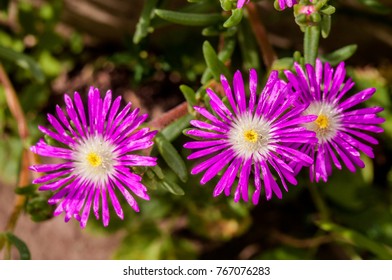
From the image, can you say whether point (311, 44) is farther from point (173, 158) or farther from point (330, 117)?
point (173, 158)

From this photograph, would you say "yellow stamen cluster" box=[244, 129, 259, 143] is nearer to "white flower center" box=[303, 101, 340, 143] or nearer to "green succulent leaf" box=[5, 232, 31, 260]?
"white flower center" box=[303, 101, 340, 143]

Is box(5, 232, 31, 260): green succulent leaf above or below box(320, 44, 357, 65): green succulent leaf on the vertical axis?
below

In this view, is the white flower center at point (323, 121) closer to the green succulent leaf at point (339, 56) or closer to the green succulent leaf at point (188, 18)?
the green succulent leaf at point (339, 56)

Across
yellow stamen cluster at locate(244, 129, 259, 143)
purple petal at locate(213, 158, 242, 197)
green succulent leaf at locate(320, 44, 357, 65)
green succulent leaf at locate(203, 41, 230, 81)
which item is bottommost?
purple petal at locate(213, 158, 242, 197)

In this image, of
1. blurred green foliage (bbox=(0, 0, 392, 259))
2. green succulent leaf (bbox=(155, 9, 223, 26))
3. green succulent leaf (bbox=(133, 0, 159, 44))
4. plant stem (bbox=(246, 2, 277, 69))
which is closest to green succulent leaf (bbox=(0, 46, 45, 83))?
blurred green foliage (bbox=(0, 0, 392, 259))

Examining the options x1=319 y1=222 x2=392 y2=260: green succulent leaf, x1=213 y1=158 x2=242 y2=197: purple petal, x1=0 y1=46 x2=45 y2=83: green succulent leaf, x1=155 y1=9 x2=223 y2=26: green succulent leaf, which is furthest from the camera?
x1=0 y1=46 x2=45 y2=83: green succulent leaf

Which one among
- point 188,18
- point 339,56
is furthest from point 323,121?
point 188,18
